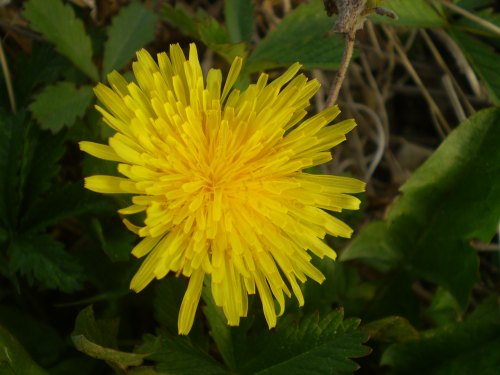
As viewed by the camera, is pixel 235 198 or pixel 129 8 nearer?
pixel 235 198

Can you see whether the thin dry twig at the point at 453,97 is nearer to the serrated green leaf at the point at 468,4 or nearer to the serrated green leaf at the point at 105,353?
the serrated green leaf at the point at 468,4

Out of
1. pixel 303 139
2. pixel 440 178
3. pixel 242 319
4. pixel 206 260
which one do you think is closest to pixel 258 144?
pixel 303 139

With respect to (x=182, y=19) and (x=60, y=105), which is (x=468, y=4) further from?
(x=60, y=105)

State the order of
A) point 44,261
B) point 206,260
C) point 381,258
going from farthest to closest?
point 381,258 < point 44,261 < point 206,260

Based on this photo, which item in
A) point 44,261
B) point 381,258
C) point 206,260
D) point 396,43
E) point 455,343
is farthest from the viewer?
point 396,43

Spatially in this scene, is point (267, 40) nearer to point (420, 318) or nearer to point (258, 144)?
point (258, 144)

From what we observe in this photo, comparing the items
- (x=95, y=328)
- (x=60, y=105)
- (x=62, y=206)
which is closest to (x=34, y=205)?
(x=62, y=206)

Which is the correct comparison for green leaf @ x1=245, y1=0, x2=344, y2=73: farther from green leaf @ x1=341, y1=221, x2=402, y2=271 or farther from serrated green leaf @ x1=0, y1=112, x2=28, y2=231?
serrated green leaf @ x1=0, y1=112, x2=28, y2=231
